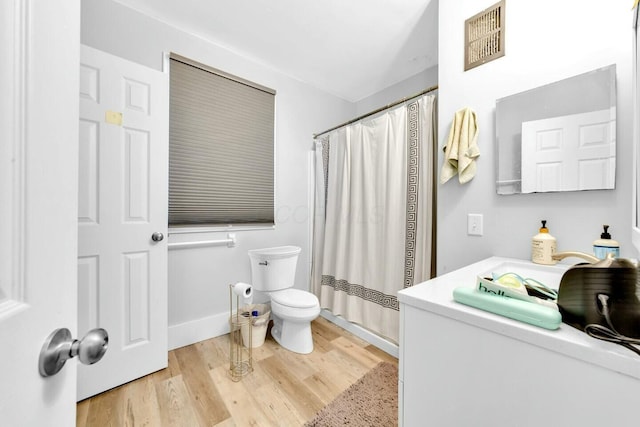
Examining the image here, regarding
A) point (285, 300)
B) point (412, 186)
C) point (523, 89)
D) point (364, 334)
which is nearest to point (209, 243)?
point (285, 300)

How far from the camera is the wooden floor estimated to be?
1275 mm

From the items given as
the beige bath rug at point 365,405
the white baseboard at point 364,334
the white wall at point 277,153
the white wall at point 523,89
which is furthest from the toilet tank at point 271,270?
the white wall at point 523,89

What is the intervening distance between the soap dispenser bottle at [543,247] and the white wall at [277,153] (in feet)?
6.26

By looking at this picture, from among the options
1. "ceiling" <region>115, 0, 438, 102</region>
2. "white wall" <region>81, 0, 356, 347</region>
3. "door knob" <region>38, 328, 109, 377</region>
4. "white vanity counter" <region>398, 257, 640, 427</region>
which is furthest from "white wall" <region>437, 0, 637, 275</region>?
"door knob" <region>38, 328, 109, 377</region>

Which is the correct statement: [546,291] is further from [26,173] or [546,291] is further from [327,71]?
[327,71]

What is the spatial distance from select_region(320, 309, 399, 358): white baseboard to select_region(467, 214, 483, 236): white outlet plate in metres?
1.02

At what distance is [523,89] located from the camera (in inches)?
47.7

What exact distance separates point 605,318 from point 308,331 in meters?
1.68

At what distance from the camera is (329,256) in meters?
2.48

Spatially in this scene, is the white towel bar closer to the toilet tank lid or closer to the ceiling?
the toilet tank lid

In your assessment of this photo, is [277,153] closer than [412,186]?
No

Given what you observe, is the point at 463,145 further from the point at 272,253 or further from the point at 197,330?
the point at 197,330

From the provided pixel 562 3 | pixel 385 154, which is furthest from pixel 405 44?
pixel 562 3

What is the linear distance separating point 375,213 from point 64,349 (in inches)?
76.4
